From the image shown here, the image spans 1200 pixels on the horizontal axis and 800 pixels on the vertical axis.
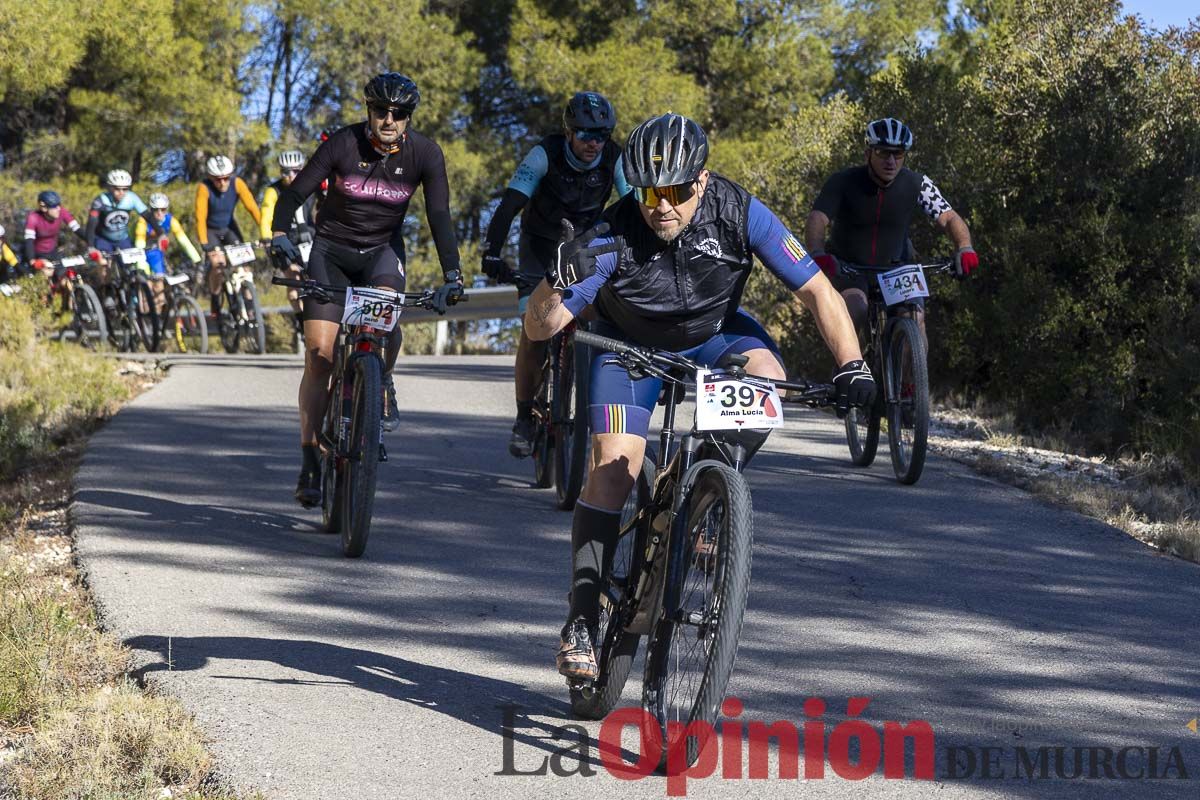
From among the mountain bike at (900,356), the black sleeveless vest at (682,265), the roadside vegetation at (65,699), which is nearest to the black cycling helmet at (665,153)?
the black sleeveless vest at (682,265)

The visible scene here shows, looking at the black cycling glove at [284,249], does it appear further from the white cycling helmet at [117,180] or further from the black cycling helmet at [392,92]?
the white cycling helmet at [117,180]

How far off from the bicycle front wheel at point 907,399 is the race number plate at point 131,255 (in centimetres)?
1256

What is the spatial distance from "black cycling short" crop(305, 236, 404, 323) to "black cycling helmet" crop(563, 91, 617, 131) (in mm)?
1243

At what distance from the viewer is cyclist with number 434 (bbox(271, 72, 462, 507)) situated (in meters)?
8.04

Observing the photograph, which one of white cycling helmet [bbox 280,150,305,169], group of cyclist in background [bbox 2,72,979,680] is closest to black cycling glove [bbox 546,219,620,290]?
group of cyclist in background [bbox 2,72,979,680]

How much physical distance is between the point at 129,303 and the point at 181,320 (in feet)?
2.36

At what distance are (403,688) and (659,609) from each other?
1.31 metres

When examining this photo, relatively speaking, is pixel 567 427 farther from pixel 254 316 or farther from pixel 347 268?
pixel 254 316

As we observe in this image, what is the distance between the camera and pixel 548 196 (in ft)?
29.9

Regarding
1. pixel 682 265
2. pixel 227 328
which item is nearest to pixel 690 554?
pixel 682 265

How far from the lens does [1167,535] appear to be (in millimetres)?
8234

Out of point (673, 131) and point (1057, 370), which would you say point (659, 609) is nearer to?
point (673, 131)

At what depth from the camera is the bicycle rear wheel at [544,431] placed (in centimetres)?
907

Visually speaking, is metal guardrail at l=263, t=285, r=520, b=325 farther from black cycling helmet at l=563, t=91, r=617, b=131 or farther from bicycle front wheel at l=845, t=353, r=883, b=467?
black cycling helmet at l=563, t=91, r=617, b=131
